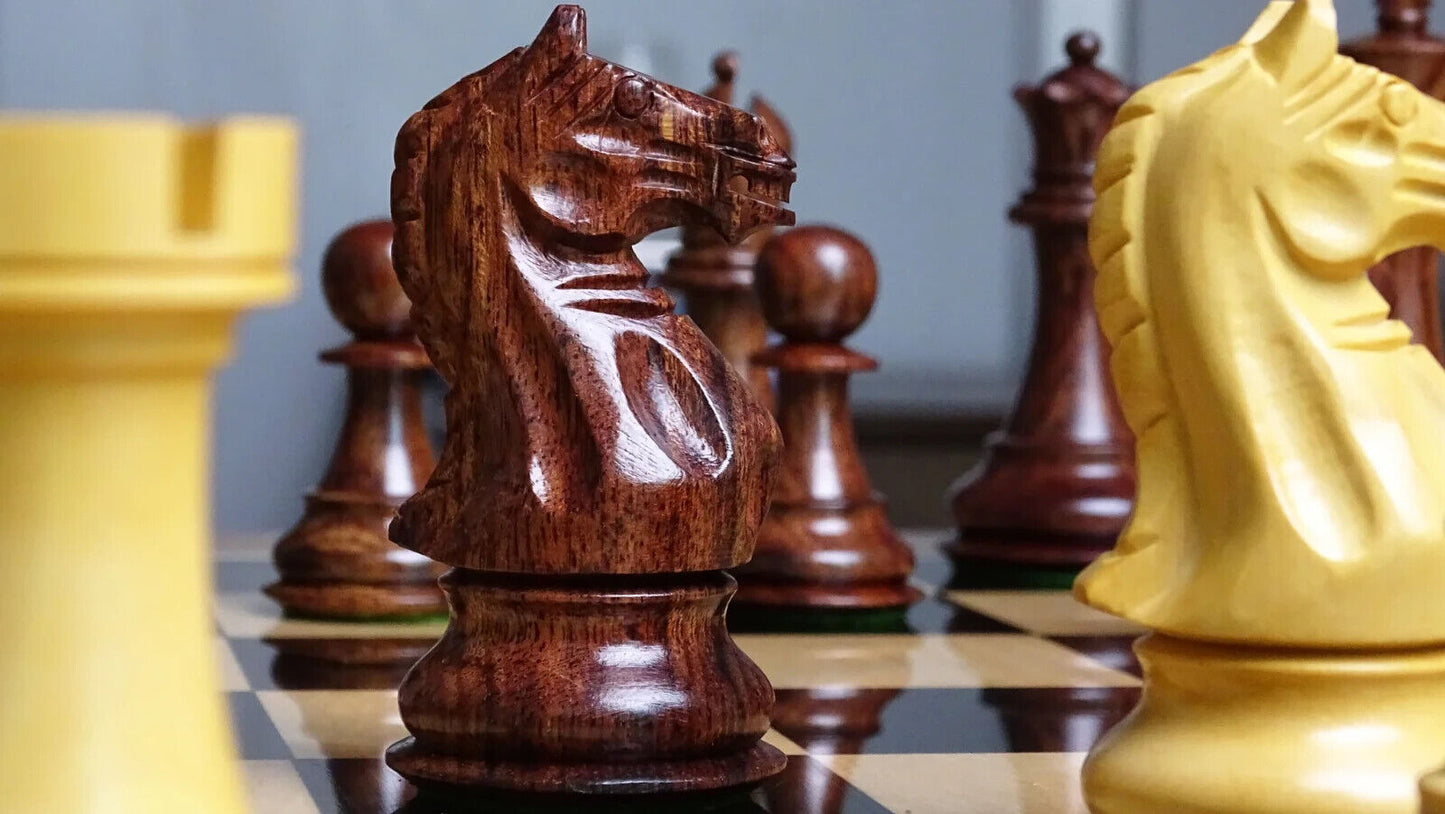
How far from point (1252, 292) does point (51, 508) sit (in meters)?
0.41

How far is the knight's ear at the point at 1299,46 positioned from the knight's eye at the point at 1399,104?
0.02 m

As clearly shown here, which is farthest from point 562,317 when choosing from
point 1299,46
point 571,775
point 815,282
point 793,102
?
point 793,102

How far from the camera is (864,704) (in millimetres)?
988

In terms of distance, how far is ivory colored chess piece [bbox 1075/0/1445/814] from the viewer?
0.65 m

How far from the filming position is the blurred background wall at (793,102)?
6.24ft

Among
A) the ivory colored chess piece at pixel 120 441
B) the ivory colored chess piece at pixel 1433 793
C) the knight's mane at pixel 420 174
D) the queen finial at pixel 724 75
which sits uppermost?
the queen finial at pixel 724 75

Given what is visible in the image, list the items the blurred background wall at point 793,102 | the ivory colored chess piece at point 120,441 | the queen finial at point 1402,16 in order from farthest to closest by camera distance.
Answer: the blurred background wall at point 793,102 < the queen finial at point 1402,16 < the ivory colored chess piece at point 120,441

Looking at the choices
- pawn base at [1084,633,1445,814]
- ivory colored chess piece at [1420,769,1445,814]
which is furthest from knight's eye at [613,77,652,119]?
ivory colored chess piece at [1420,769,1445,814]

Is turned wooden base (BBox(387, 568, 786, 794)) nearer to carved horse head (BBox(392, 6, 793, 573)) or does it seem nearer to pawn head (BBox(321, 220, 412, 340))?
carved horse head (BBox(392, 6, 793, 573))

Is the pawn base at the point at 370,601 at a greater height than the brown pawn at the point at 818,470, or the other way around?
the brown pawn at the point at 818,470

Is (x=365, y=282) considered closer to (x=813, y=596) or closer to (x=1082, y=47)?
(x=813, y=596)

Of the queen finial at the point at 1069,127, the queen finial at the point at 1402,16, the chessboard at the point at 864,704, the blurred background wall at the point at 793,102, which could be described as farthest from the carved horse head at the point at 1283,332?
the blurred background wall at the point at 793,102

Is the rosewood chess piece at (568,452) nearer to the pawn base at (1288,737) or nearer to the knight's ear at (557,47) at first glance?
the knight's ear at (557,47)

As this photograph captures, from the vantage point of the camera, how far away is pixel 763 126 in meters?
0.77
